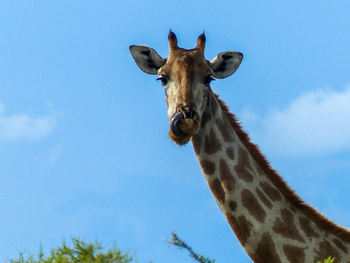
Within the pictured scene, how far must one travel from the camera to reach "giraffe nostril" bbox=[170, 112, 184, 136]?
776 cm

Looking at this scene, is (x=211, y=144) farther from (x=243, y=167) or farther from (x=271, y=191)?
(x=271, y=191)

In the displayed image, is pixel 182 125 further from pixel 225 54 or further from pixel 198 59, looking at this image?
pixel 225 54

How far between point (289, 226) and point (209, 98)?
2255 mm

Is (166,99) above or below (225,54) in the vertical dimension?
below

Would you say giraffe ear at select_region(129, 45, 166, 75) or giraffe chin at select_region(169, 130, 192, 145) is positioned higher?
giraffe ear at select_region(129, 45, 166, 75)

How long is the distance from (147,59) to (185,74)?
132 cm

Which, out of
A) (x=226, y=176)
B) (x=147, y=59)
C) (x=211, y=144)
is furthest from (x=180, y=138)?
(x=147, y=59)

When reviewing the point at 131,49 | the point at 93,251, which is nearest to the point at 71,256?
the point at 93,251

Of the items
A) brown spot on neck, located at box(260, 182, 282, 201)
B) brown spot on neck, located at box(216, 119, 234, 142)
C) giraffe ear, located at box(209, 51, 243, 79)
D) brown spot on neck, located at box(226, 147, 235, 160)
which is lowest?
brown spot on neck, located at box(260, 182, 282, 201)

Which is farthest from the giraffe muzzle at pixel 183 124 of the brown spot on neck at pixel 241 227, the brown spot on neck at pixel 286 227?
the brown spot on neck at pixel 286 227

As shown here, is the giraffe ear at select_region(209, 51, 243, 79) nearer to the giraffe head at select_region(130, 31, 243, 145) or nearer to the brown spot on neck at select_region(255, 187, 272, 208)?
the giraffe head at select_region(130, 31, 243, 145)

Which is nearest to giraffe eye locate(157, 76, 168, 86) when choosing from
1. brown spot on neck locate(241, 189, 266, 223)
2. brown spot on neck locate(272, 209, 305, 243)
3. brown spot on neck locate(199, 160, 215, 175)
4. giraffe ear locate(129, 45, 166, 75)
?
giraffe ear locate(129, 45, 166, 75)

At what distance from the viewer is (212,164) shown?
27.1 feet

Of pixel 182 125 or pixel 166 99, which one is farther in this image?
→ pixel 166 99
